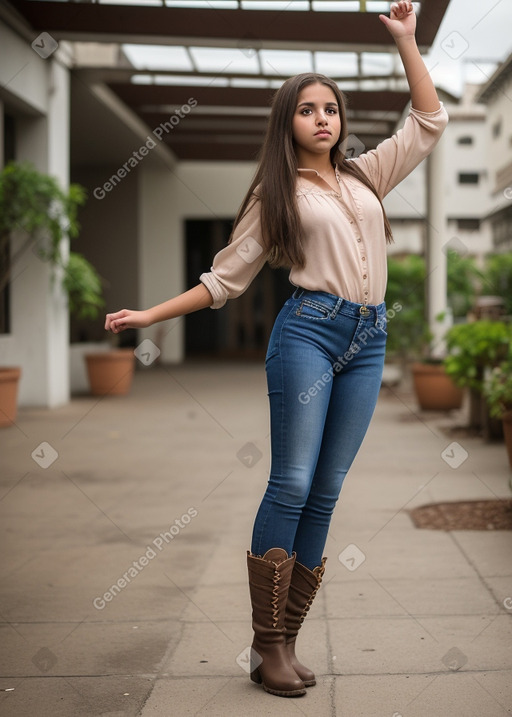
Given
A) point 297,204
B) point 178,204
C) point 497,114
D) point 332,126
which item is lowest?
point 297,204

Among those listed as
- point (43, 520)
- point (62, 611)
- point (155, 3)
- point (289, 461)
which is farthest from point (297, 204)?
point (155, 3)

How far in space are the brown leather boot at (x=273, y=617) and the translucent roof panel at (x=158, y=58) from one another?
31.2ft

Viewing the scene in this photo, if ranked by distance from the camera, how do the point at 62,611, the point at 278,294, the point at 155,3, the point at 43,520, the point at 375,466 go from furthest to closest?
1. the point at 278,294
2. the point at 155,3
3. the point at 375,466
4. the point at 43,520
5. the point at 62,611

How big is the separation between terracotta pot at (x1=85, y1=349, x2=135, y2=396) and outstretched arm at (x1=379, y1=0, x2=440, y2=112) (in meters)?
9.51

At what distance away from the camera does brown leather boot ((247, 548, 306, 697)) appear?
2.42 meters

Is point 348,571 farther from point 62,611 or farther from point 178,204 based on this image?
point 178,204

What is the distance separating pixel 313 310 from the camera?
245cm

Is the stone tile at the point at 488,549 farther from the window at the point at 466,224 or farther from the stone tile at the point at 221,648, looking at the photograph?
the window at the point at 466,224

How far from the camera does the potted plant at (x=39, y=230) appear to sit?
9.20 m

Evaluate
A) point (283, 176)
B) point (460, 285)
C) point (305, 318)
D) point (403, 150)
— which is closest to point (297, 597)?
point (305, 318)

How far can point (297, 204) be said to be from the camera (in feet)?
8.03

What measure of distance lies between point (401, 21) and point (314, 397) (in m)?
1.12

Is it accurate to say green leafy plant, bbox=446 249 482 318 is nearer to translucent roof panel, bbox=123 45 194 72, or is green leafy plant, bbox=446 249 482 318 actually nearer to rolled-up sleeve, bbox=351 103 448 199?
translucent roof panel, bbox=123 45 194 72

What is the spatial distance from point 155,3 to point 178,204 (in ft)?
34.0
